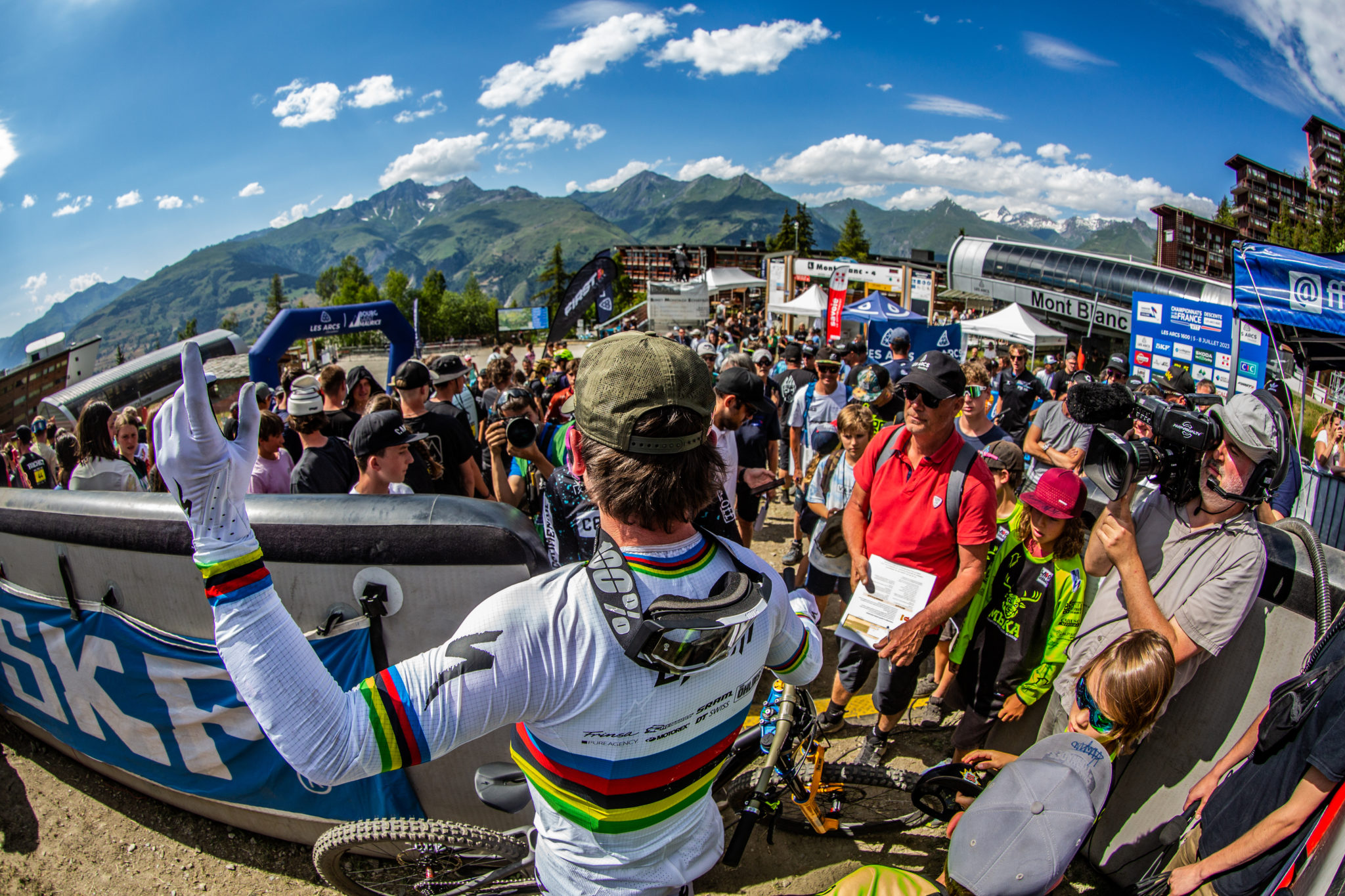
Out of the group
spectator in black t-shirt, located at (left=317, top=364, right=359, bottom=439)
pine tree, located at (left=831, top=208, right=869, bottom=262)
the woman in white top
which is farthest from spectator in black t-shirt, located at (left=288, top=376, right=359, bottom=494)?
pine tree, located at (left=831, top=208, right=869, bottom=262)

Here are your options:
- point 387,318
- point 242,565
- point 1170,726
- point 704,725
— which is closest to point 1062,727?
point 1170,726

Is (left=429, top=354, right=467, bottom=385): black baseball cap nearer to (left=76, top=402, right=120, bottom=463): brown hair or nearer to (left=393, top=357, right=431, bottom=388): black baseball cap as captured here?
(left=393, top=357, right=431, bottom=388): black baseball cap

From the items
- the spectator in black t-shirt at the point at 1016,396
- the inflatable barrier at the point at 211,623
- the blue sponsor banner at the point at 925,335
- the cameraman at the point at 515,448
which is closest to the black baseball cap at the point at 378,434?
the cameraman at the point at 515,448

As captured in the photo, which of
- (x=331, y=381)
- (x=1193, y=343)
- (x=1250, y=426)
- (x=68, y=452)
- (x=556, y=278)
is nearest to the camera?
(x=1250, y=426)

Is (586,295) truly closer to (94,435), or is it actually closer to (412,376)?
(412,376)

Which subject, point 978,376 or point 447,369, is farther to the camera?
point 978,376

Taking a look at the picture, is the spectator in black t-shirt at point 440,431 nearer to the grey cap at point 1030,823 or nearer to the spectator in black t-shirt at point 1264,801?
the grey cap at point 1030,823

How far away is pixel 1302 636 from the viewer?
2.24m

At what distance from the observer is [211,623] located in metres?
2.89

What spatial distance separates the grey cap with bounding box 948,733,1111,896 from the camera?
5.54 ft

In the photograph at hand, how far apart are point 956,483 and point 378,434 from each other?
2.94 metres

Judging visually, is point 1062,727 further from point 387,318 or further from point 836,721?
point 387,318

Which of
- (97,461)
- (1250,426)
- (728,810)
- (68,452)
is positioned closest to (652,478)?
(1250,426)

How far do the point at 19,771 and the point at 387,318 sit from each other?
8.54 m
